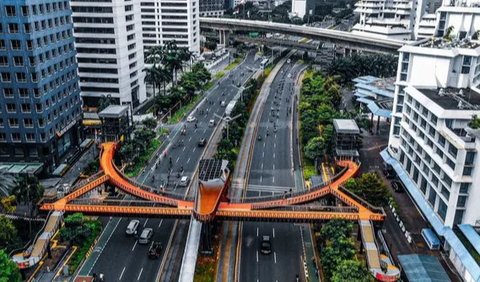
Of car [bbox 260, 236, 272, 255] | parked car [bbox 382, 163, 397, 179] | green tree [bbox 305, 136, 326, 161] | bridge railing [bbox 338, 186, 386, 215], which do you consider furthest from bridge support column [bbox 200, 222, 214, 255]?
parked car [bbox 382, 163, 397, 179]

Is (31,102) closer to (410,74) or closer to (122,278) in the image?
(122,278)

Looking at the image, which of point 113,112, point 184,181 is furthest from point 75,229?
point 113,112

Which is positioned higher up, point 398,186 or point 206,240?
point 206,240

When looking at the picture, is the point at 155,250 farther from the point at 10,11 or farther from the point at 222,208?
the point at 10,11

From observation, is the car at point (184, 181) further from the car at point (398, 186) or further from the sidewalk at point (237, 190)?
the car at point (398, 186)

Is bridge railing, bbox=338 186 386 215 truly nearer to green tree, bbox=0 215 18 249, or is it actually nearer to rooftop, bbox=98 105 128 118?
rooftop, bbox=98 105 128 118

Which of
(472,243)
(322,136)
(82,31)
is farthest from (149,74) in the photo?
(472,243)
